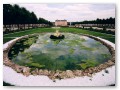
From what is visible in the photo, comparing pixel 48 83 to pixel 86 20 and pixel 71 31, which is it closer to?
pixel 71 31

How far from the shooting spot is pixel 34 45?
201 cm

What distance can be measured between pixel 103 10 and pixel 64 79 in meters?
0.77

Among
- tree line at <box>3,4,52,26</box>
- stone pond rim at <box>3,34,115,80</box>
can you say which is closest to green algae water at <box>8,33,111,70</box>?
stone pond rim at <box>3,34,115,80</box>

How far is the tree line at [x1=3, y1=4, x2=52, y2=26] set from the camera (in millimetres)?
1970

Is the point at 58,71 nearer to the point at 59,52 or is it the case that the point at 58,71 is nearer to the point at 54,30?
the point at 59,52

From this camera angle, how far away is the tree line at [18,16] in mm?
1970

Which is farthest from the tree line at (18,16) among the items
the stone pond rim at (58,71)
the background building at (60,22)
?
the stone pond rim at (58,71)

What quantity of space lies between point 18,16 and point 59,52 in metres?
0.54

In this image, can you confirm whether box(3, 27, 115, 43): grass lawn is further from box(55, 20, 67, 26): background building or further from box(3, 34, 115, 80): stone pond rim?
box(3, 34, 115, 80): stone pond rim

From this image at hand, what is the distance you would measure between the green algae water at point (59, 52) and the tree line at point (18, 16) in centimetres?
16

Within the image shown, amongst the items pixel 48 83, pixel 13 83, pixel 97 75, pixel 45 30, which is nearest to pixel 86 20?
pixel 45 30

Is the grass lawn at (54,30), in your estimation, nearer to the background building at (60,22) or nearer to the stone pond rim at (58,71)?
the background building at (60,22)

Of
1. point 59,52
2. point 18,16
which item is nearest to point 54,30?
point 59,52

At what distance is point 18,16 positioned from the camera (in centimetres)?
202
